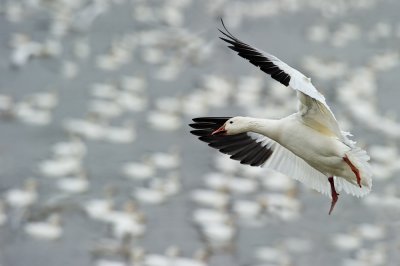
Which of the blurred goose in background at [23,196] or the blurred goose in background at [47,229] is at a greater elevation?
the blurred goose in background at [23,196]

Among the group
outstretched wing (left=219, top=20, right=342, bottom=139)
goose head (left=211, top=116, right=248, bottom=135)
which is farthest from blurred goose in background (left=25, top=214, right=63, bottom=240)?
outstretched wing (left=219, top=20, right=342, bottom=139)

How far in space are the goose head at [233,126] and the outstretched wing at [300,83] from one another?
1.21ft

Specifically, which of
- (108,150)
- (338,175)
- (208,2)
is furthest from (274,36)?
(338,175)

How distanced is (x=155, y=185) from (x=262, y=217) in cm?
174

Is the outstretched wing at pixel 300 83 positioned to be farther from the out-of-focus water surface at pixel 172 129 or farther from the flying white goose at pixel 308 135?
the out-of-focus water surface at pixel 172 129

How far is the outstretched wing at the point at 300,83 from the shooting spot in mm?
6398

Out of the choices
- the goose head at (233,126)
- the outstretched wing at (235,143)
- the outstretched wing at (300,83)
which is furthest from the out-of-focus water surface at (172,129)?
the outstretched wing at (300,83)

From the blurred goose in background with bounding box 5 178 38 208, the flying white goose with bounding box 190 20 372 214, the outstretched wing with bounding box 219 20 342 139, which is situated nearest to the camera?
the outstretched wing with bounding box 219 20 342 139

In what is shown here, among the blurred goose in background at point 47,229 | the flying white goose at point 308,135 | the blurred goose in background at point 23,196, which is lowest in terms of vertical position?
the flying white goose at point 308,135

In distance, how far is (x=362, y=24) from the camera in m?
24.3

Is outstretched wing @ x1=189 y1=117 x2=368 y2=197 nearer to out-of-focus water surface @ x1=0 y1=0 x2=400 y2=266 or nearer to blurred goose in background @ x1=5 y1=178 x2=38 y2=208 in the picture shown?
out-of-focus water surface @ x1=0 y1=0 x2=400 y2=266

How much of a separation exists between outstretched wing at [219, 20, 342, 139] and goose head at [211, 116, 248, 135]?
37 cm

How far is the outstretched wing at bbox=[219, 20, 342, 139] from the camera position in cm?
640

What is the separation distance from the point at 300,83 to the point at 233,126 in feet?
3.00
